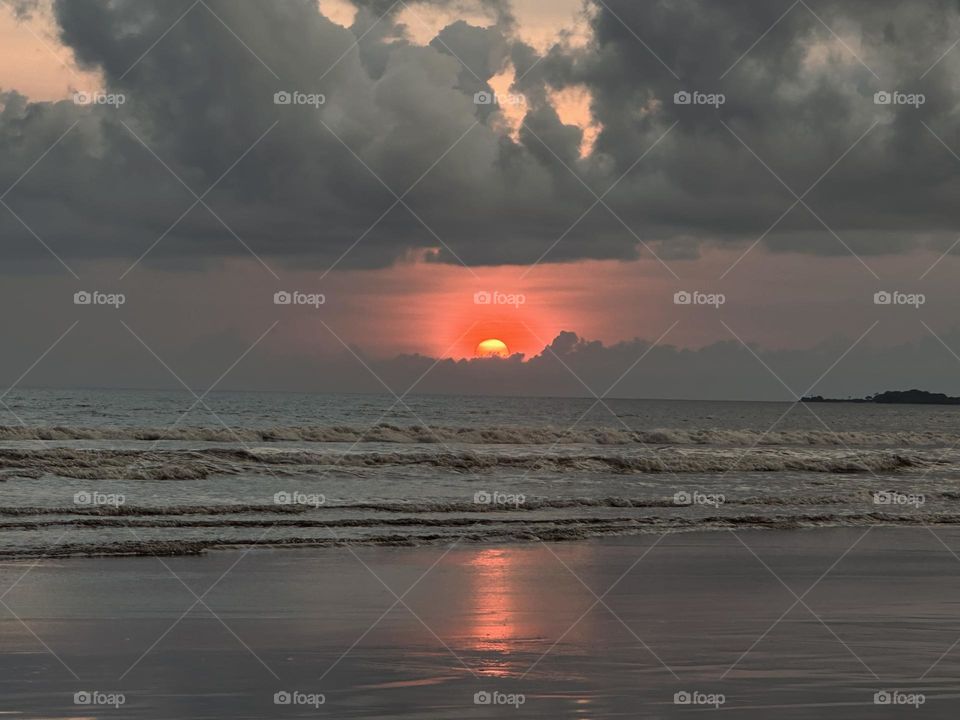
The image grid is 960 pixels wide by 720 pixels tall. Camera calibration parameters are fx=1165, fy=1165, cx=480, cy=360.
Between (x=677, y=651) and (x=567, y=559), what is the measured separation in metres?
6.97

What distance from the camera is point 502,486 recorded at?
33219 millimetres
